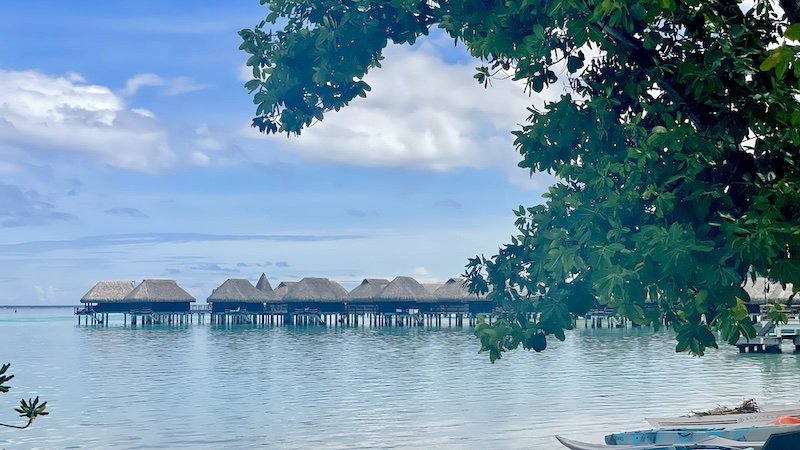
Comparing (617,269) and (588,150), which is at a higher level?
(588,150)

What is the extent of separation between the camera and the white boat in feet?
40.5

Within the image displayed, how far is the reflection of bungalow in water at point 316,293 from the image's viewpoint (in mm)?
72500

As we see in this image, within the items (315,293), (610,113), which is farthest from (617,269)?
(315,293)

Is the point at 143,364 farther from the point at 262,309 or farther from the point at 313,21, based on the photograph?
the point at 262,309

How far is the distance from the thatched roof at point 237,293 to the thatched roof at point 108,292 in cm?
667

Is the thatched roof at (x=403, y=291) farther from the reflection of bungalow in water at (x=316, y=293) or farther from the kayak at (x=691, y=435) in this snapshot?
the kayak at (x=691, y=435)

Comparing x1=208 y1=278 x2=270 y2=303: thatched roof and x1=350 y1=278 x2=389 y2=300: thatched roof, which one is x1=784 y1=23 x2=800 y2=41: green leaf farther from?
x1=208 y1=278 x2=270 y2=303: thatched roof

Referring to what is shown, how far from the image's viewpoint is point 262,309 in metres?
78.8

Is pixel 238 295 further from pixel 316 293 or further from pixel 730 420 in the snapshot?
pixel 730 420

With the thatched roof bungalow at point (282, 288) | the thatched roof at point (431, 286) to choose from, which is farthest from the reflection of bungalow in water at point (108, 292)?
the thatched roof at point (431, 286)

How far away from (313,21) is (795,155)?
14.8 ft

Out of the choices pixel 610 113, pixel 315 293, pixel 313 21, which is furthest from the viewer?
pixel 315 293

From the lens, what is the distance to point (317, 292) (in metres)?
72.8

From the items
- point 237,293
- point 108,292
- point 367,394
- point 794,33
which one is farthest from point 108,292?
point 794,33
